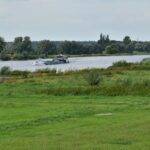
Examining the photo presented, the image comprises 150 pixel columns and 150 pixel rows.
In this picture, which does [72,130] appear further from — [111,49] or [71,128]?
[111,49]

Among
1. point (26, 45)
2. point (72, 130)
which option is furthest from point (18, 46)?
point (72, 130)

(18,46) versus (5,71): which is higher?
(18,46)

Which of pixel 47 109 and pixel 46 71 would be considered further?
pixel 46 71

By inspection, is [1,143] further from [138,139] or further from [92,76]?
[92,76]

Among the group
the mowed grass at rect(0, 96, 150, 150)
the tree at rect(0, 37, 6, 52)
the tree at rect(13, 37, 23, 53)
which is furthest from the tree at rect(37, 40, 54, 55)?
the mowed grass at rect(0, 96, 150, 150)

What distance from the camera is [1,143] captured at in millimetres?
14859

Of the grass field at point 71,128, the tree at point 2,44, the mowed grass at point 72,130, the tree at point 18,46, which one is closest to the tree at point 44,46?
the tree at point 18,46

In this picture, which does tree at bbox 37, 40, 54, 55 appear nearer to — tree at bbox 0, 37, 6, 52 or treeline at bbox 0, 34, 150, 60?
treeline at bbox 0, 34, 150, 60

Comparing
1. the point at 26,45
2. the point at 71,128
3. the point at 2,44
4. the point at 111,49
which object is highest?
the point at 2,44

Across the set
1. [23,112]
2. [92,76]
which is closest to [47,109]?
[23,112]

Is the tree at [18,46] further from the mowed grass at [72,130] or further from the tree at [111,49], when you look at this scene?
the mowed grass at [72,130]

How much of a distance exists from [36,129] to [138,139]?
559cm

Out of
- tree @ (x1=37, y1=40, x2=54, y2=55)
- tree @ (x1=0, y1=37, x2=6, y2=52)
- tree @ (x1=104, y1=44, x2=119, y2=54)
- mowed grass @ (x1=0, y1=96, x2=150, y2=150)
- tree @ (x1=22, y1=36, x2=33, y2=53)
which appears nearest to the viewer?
mowed grass @ (x1=0, y1=96, x2=150, y2=150)

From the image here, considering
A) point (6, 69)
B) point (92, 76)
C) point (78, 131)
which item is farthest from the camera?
point (6, 69)
